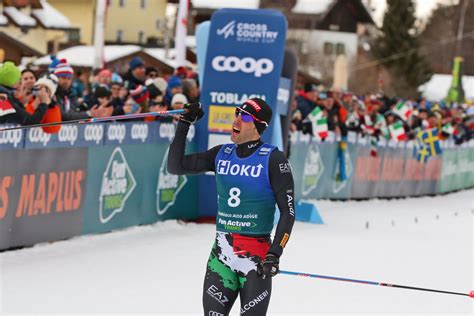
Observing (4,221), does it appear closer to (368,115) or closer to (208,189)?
(208,189)

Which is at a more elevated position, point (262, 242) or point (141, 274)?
point (262, 242)

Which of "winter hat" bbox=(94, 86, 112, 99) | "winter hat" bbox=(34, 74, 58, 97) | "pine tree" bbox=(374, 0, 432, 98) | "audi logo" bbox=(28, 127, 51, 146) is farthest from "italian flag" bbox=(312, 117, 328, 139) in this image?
"pine tree" bbox=(374, 0, 432, 98)

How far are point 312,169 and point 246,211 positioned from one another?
43.1ft

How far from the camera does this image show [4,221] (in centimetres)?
1049

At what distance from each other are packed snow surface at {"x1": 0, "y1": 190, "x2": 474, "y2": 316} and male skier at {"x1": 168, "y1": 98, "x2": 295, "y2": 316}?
242 cm

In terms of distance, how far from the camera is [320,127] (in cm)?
1909

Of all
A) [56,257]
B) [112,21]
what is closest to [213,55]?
[56,257]

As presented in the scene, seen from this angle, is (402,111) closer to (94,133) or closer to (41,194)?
(94,133)

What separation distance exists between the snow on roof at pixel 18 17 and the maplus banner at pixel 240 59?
43.1m

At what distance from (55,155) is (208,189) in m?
3.85

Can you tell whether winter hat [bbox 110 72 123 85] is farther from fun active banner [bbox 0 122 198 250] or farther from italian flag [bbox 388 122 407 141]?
italian flag [bbox 388 122 407 141]

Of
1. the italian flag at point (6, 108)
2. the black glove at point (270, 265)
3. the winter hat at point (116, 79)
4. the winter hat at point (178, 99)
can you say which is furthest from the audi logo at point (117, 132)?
the black glove at point (270, 265)

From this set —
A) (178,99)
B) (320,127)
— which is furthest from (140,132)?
(320,127)

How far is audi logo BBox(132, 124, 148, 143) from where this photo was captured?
43.7ft
